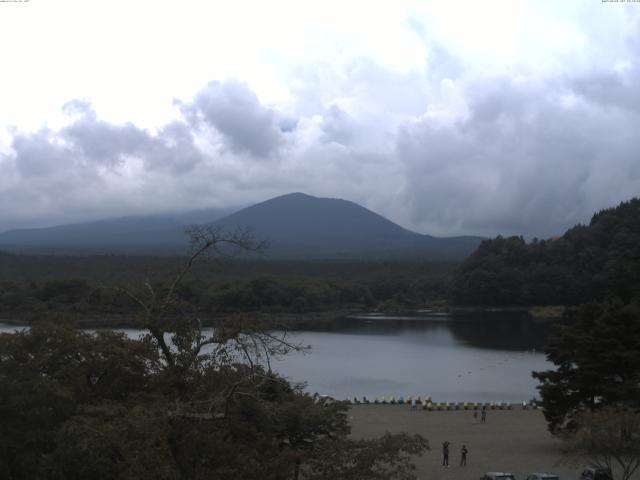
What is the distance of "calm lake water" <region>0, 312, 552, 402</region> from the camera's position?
24875mm

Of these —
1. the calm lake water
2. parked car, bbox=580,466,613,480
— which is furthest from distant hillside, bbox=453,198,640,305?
parked car, bbox=580,466,613,480

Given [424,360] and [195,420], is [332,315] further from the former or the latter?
[195,420]

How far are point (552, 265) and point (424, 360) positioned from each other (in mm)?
27662

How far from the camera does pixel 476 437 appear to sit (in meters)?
15.0

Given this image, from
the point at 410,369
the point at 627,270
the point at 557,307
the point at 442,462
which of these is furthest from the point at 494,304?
the point at 442,462

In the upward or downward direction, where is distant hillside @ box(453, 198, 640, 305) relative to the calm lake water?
upward

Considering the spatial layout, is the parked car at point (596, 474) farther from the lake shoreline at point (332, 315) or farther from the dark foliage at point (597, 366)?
the lake shoreline at point (332, 315)

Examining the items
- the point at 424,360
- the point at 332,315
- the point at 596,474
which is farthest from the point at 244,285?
the point at 596,474

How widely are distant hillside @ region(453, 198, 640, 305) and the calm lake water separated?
23.9 feet

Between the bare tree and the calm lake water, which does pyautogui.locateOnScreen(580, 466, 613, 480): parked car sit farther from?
the calm lake water

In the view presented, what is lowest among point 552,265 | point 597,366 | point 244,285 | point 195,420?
point 244,285

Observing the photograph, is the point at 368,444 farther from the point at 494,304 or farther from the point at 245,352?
the point at 494,304

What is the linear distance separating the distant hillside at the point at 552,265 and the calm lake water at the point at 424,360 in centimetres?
730

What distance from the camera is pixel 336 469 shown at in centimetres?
545
